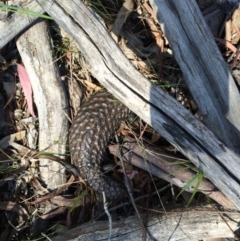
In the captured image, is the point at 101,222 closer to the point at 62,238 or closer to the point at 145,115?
the point at 62,238

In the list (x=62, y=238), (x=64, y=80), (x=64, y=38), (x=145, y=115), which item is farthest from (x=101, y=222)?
(x=64, y=38)

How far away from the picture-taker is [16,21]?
2963 millimetres

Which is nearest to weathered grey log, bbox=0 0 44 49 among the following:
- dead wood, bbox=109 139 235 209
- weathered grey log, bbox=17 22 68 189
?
weathered grey log, bbox=17 22 68 189

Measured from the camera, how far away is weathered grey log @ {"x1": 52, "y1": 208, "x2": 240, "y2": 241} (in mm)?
2898

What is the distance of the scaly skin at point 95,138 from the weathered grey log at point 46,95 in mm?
117

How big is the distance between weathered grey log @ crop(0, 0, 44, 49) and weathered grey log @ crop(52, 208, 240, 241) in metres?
1.37

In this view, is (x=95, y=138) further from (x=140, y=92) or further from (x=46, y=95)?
(x=140, y=92)

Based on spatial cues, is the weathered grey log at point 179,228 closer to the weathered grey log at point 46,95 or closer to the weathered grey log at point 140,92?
the weathered grey log at point 140,92

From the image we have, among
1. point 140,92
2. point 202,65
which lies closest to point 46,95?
point 140,92

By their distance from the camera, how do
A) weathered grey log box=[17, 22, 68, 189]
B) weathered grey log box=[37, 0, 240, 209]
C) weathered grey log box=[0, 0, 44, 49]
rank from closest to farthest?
weathered grey log box=[37, 0, 240, 209]
weathered grey log box=[0, 0, 44, 49]
weathered grey log box=[17, 22, 68, 189]

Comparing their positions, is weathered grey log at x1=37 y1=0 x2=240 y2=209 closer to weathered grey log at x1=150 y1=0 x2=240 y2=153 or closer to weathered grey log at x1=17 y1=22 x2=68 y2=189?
weathered grey log at x1=150 y1=0 x2=240 y2=153

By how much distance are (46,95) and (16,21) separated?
549 mm

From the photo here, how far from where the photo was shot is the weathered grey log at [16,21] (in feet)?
9.49

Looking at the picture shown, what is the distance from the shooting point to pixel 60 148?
10.8 ft
